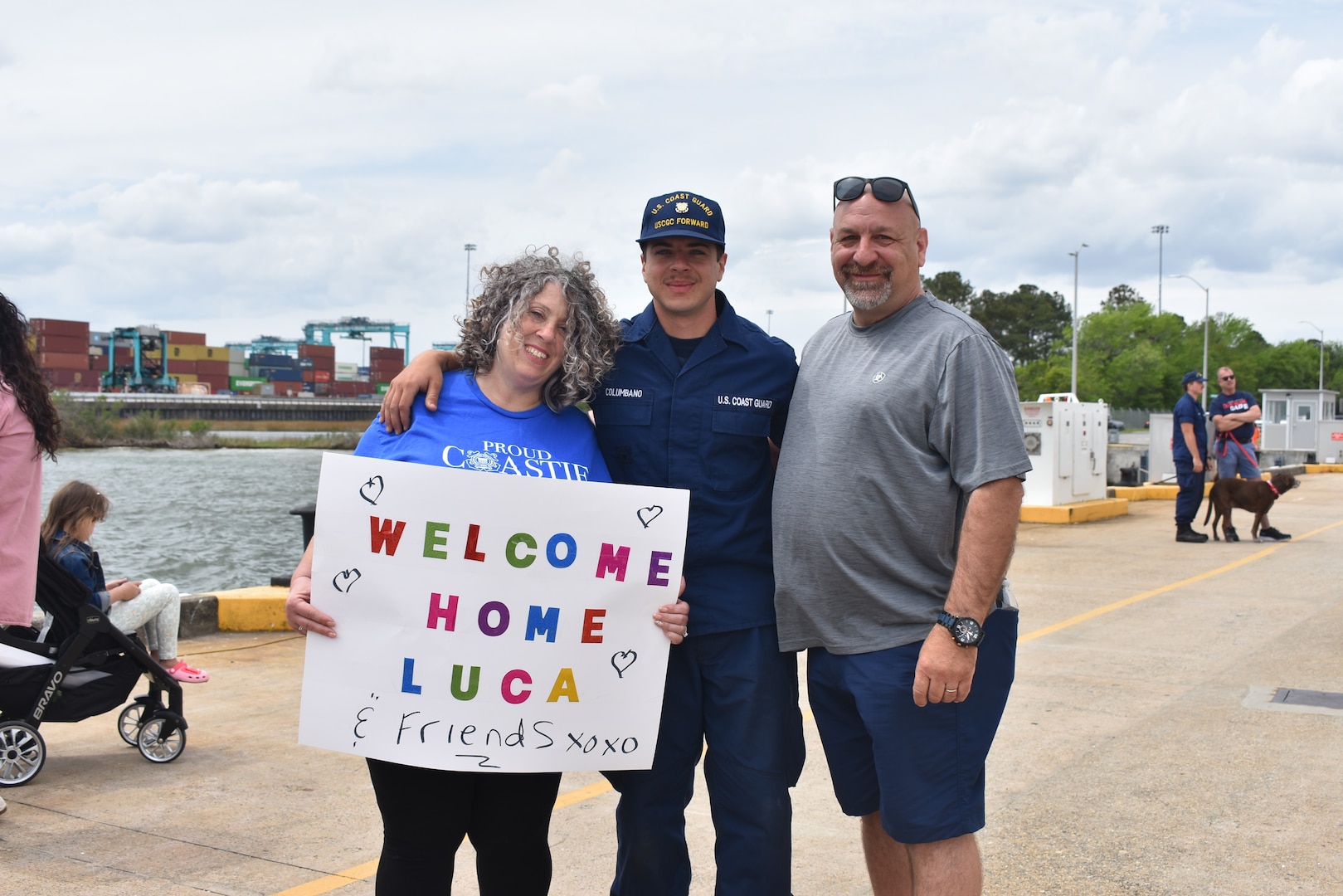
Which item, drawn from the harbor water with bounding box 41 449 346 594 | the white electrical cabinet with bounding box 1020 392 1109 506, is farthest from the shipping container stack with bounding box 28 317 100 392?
the white electrical cabinet with bounding box 1020 392 1109 506

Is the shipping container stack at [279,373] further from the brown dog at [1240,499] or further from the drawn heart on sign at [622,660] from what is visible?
the drawn heart on sign at [622,660]

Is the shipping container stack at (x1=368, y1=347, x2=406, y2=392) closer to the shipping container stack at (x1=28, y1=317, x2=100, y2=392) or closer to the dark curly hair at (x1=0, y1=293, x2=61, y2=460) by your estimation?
the shipping container stack at (x1=28, y1=317, x2=100, y2=392)

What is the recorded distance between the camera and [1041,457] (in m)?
17.3

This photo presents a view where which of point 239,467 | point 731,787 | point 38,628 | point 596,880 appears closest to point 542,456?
point 731,787

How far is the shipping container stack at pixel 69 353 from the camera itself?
145750 millimetres

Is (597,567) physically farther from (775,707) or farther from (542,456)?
(775,707)

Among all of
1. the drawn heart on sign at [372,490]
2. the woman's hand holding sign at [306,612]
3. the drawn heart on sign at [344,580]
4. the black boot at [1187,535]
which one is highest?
the drawn heart on sign at [372,490]

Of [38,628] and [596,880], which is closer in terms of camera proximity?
[596,880]

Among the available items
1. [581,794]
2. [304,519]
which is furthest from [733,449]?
[304,519]

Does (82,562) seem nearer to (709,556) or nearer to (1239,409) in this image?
(709,556)

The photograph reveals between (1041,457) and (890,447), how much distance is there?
15.0 meters

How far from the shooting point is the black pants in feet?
10.1

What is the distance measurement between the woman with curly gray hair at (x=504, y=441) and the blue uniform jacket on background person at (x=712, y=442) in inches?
5.3

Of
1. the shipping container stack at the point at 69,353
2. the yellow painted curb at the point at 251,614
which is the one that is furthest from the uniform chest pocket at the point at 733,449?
the shipping container stack at the point at 69,353
